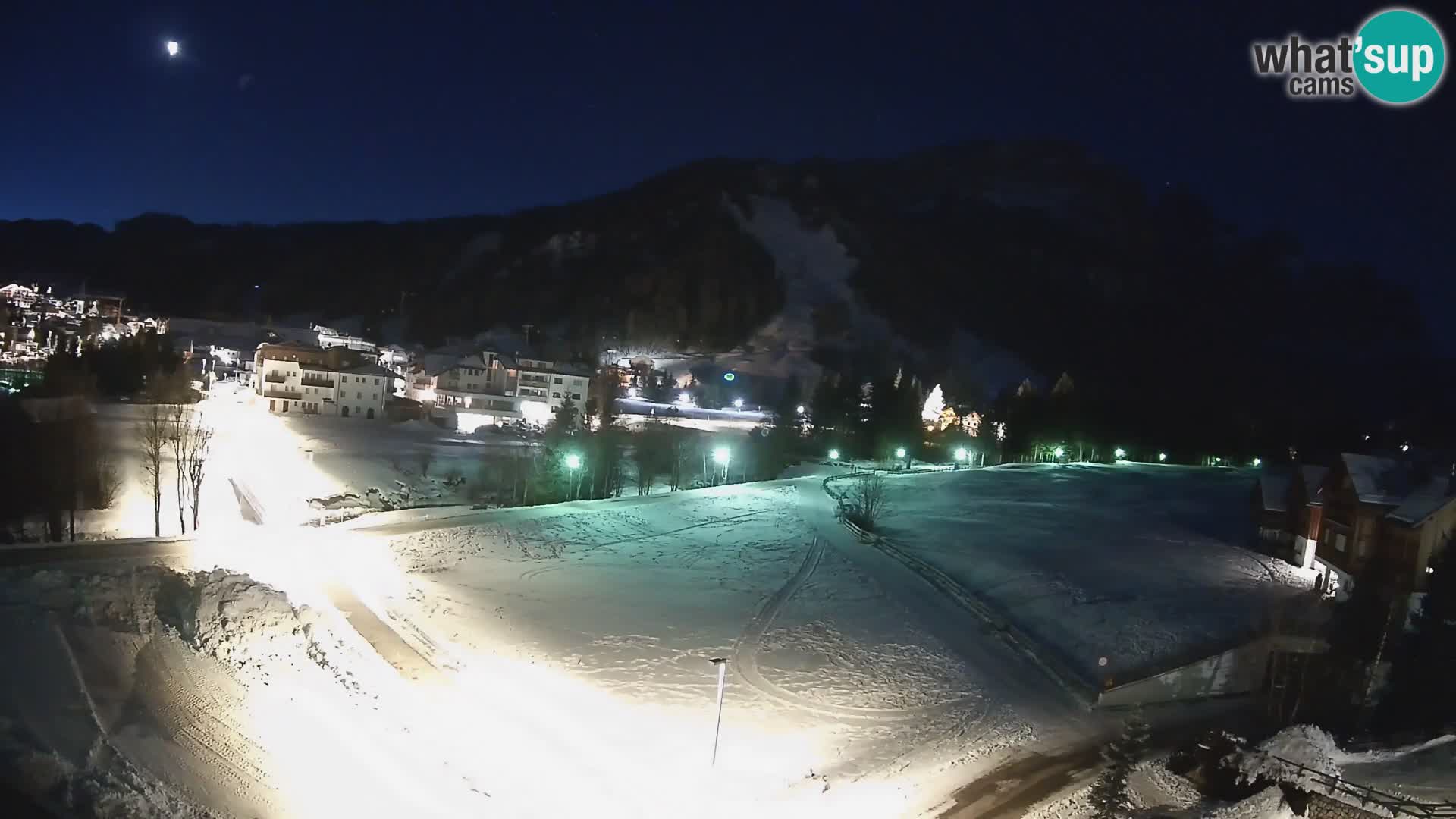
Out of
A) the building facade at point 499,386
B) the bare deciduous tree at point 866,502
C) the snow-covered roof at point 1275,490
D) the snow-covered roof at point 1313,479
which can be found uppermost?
the building facade at point 499,386

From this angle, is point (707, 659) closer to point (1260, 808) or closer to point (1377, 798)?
point (1260, 808)

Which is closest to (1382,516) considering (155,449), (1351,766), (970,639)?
(970,639)

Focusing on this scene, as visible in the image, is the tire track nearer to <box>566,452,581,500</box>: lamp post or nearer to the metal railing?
the metal railing

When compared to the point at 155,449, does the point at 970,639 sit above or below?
below

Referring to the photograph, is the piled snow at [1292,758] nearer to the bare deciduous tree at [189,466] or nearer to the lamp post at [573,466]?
the bare deciduous tree at [189,466]

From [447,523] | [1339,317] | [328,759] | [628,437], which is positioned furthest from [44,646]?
[1339,317]

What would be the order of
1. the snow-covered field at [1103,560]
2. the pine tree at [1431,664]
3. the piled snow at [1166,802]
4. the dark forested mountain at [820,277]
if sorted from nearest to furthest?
1. the piled snow at [1166,802]
2. the pine tree at [1431,664]
3. the snow-covered field at [1103,560]
4. the dark forested mountain at [820,277]

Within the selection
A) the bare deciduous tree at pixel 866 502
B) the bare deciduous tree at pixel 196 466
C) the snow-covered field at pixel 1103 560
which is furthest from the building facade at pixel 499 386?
the snow-covered field at pixel 1103 560

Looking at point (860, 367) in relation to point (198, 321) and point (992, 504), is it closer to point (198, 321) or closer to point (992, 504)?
point (992, 504)
